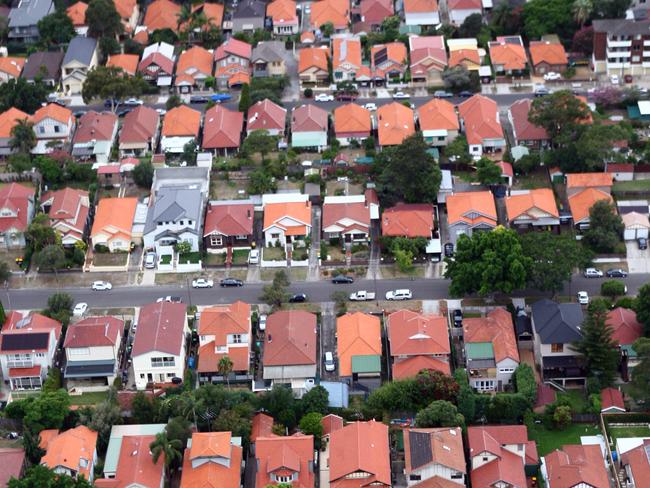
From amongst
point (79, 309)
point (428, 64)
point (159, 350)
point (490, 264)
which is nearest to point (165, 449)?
point (159, 350)

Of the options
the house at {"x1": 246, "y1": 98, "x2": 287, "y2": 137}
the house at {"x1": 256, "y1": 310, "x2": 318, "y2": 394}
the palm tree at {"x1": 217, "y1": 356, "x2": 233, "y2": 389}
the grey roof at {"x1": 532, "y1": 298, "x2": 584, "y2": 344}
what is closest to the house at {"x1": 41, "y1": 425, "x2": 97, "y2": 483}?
the palm tree at {"x1": 217, "y1": 356, "x2": 233, "y2": 389}

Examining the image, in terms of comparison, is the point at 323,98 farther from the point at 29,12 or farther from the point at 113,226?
the point at 29,12

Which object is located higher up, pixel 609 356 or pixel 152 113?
pixel 152 113

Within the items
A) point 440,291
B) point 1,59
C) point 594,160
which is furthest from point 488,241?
point 1,59

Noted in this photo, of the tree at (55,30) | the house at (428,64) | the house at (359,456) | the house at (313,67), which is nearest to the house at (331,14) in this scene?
the house at (313,67)

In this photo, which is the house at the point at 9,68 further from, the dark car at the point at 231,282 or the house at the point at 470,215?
the house at the point at 470,215

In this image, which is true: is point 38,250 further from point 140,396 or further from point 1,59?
point 1,59

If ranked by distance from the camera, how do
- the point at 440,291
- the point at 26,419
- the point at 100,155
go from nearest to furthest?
the point at 26,419, the point at 440,291, the point at 100,155
